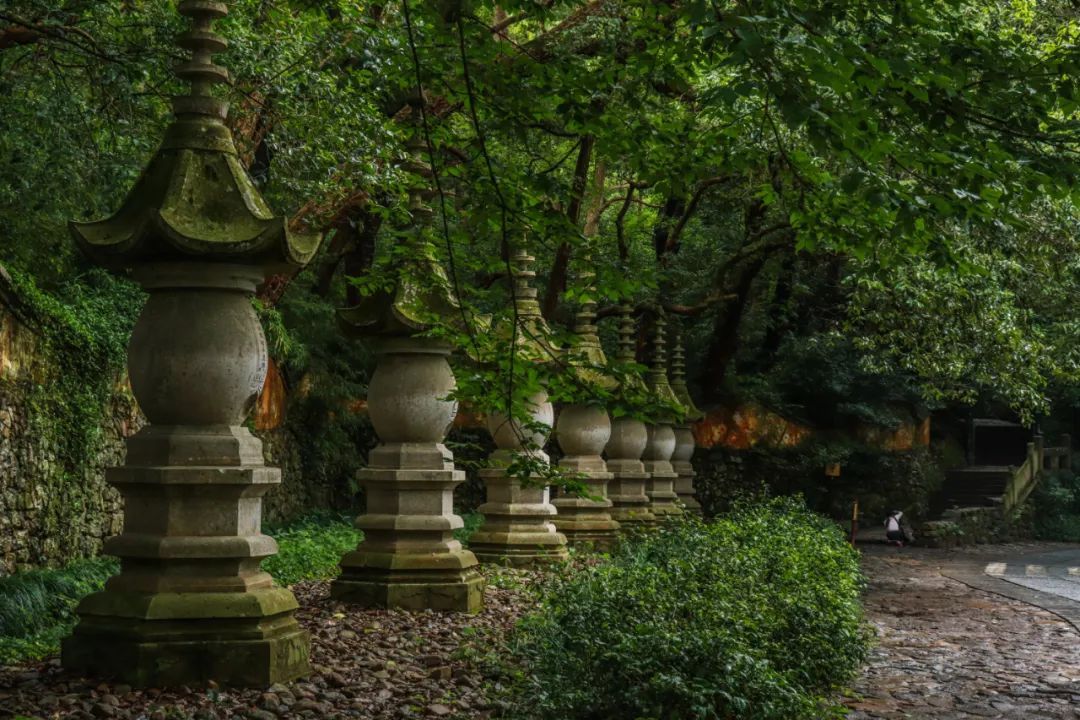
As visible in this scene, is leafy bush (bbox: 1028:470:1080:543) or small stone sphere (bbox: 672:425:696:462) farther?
leafy bush (bbox: 1028:470:1080:543)

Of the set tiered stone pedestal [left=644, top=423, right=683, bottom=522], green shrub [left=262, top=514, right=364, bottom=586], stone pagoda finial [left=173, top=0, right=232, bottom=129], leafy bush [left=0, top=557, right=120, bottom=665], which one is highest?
stone pagoda finial [left=173, top=0, right=232, bottom=129]

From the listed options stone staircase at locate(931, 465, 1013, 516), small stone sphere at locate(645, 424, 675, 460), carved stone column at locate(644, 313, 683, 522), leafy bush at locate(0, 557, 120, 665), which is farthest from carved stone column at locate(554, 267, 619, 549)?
stone staircase at locate(931, 465, 1013, 516)

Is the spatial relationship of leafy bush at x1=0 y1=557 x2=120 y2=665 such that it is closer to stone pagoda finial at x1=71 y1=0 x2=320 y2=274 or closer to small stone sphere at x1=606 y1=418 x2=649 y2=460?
stone pagoda finial at x1=71 y1=0 x2=320 y2=274

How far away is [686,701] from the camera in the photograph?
5543 millimetres

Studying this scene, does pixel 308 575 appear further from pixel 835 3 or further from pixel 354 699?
pixel 835 3

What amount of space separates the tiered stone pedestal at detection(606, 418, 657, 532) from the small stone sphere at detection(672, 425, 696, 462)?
406 cm

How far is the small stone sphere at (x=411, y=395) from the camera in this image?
8820 mm

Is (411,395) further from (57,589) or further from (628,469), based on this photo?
(628,469)

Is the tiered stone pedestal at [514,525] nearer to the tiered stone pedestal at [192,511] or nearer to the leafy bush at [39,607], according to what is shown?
the leafy bush at [39,607]

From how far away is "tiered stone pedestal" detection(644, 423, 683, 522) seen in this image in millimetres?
17938

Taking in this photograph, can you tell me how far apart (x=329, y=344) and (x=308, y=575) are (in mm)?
9943

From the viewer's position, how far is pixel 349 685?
6133mm

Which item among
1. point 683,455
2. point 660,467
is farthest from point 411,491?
point 683,455

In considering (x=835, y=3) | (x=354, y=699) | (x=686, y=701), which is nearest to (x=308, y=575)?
(x=354, y=699)
